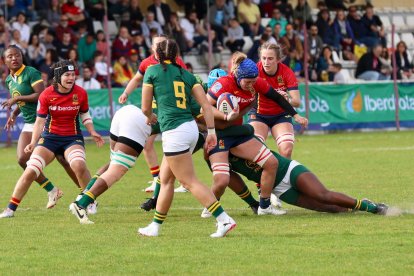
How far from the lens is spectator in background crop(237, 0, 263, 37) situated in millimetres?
32156

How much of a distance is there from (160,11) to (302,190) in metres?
19.4

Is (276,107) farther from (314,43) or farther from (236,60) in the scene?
(314,43)

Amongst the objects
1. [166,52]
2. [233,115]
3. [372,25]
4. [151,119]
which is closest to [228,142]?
[233,115]

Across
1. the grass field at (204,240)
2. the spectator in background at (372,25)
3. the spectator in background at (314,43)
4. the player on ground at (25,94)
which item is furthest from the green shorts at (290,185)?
the spectator in background at (372,25)

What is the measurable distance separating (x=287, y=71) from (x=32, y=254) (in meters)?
5.57

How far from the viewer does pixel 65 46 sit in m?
27.9

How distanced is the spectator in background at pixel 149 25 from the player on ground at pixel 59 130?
16934 mm

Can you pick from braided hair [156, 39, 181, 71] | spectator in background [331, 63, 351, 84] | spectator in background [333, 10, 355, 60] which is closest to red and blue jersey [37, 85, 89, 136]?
braided hair [156, 39, 181, 71]

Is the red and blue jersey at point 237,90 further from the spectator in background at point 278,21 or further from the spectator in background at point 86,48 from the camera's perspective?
the spectator in background at point 278,21

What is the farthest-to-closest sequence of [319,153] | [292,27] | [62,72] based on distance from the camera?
1. [292,27]
2. [319,153]
3. [62,72]

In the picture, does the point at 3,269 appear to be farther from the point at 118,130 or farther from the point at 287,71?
the point at 287,71

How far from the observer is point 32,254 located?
9.86 m

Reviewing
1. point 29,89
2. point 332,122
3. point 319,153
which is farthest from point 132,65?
point 29,89

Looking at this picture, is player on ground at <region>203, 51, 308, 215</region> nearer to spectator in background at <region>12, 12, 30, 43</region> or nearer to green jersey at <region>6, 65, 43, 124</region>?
green jersey at <region>6, 65, 43, 124</region>
